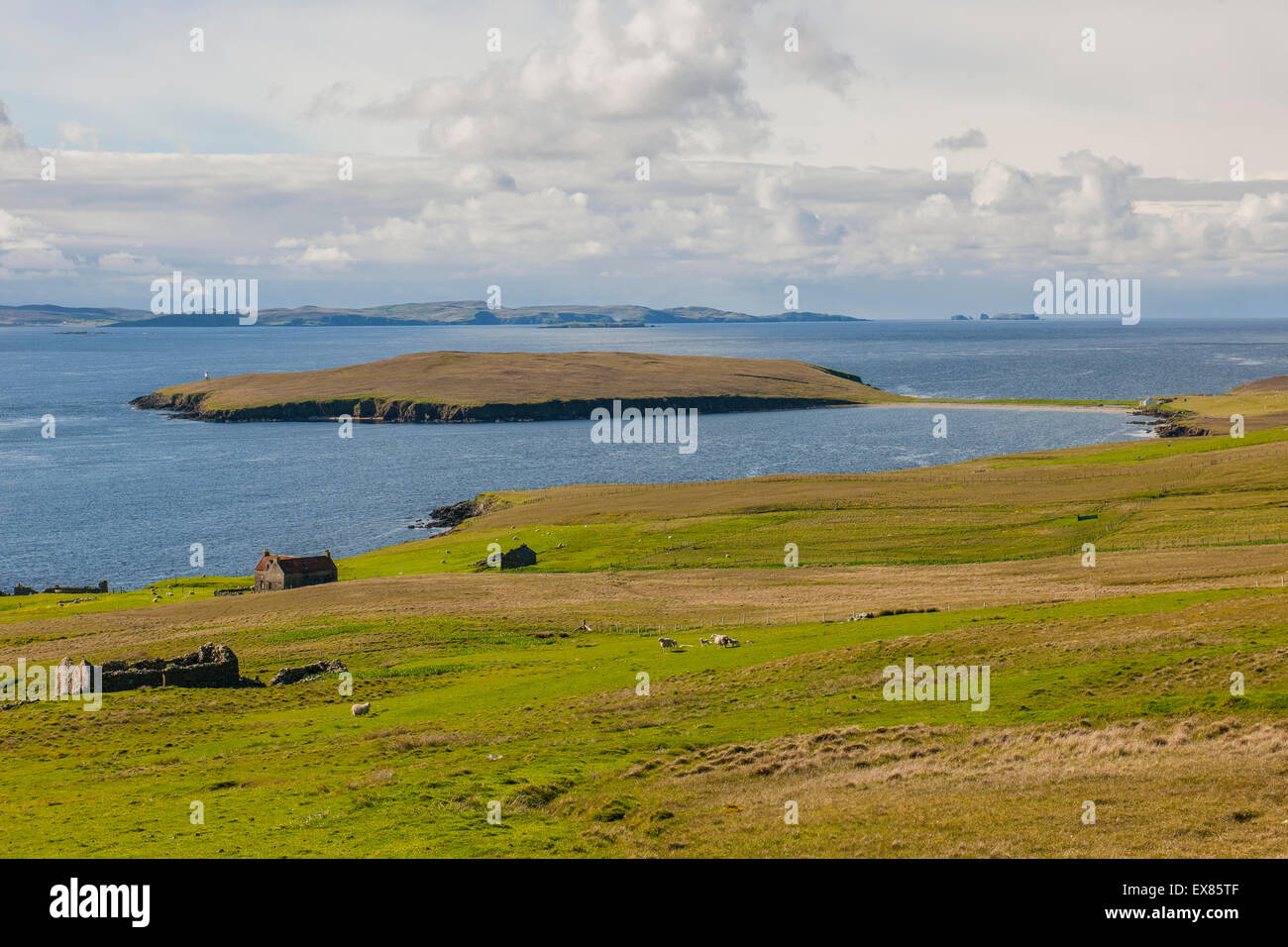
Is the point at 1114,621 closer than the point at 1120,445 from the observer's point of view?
Yes

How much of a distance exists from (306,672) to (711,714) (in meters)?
25.1

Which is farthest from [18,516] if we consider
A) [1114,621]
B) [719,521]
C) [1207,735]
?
[1207,735]

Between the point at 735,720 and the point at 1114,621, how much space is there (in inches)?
775

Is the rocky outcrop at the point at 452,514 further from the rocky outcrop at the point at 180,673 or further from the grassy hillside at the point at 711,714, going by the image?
the rocky outcrop at the point at 180,673

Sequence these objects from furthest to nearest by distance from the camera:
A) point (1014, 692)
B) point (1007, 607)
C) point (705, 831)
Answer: point (1007, 607) → point (1014, 692) → point (705, 831)

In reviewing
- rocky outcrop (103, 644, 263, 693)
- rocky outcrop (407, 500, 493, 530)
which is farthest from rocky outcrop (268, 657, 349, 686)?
rocky outcrop (407, 500, 493, 530)

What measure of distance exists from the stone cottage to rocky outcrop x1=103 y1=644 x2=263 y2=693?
100 ft

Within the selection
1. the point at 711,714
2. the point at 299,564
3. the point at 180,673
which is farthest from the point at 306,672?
the point at 299,564

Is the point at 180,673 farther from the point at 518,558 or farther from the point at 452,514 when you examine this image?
the point at 452,514

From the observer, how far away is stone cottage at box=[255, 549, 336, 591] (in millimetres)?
85375

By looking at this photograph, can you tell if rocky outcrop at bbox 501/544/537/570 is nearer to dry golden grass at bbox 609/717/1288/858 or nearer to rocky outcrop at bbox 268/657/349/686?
rocky outcrop at bbox 268/657/349/686

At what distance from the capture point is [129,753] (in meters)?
41.4
